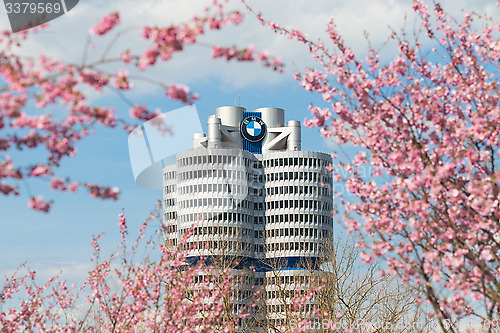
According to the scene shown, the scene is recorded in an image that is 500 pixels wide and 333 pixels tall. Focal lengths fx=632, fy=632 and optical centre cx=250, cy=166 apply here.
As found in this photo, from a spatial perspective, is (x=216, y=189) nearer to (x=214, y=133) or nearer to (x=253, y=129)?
(x=214, y=133)

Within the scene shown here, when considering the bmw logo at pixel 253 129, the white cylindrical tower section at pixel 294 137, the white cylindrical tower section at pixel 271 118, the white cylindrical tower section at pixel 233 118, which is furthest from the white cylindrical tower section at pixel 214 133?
the white cylindrical tower section at pixel 294 137

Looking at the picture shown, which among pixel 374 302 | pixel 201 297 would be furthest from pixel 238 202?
pixel 201 297

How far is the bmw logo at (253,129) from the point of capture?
13338 centimetres

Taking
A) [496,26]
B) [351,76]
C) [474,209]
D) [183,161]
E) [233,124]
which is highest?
[233,124]

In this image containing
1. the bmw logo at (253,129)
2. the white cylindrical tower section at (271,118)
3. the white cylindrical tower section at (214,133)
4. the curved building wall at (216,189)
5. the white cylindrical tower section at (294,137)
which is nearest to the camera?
the curved building wall at (216,189)

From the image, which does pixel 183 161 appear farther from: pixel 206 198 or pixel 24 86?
pixel 24 86

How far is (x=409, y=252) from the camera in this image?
459 inches

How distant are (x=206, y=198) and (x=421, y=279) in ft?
364

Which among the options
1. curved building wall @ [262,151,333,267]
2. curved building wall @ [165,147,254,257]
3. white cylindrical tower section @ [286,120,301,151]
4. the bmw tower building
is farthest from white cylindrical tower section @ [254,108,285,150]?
curved building wall @ [165,147,254,257]

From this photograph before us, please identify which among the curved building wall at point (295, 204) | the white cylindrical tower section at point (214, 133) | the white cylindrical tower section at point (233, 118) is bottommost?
the curved building wall at point (295, 204)

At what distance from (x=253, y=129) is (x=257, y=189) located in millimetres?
12842

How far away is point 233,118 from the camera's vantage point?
13350 cm

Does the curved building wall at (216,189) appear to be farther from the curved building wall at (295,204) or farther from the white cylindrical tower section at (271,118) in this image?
the white cylindrical tower section at (271,118)

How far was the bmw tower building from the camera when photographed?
402 ft
